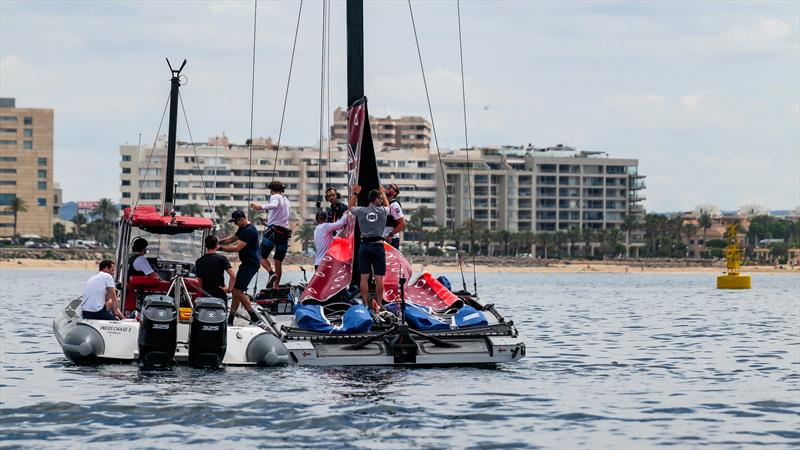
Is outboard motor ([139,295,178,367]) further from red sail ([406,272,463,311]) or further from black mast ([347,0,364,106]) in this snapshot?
black mast ([347,0,364,106])

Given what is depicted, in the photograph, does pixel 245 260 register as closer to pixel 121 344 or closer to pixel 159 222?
pixel 159 222

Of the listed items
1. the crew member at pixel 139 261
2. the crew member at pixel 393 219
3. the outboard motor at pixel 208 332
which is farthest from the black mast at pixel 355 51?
the outboard motor at pixel 208 332

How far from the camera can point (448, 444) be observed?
52.1 ft

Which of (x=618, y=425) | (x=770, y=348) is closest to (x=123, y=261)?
(x=618, y=425)

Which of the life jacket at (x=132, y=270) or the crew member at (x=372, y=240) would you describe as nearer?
the crew member at (x=372, y=240)

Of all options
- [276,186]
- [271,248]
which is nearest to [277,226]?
[271,248]

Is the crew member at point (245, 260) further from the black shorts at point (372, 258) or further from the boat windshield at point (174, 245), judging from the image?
the boat windshield at point (174, 245)

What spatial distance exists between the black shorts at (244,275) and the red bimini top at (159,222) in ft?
5.55

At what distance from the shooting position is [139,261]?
2575 cm

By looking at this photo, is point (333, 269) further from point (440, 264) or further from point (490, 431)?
point (440, 264)

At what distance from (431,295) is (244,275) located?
3659 millimetres

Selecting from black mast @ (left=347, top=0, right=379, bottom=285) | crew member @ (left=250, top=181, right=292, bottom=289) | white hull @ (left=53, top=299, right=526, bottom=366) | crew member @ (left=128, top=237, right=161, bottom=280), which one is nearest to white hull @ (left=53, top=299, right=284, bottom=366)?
white hull @ (left=53, top=299, right=526, bottom=366)

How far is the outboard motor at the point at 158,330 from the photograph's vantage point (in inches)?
823

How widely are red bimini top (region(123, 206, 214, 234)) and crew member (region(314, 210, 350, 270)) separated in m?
2.06
